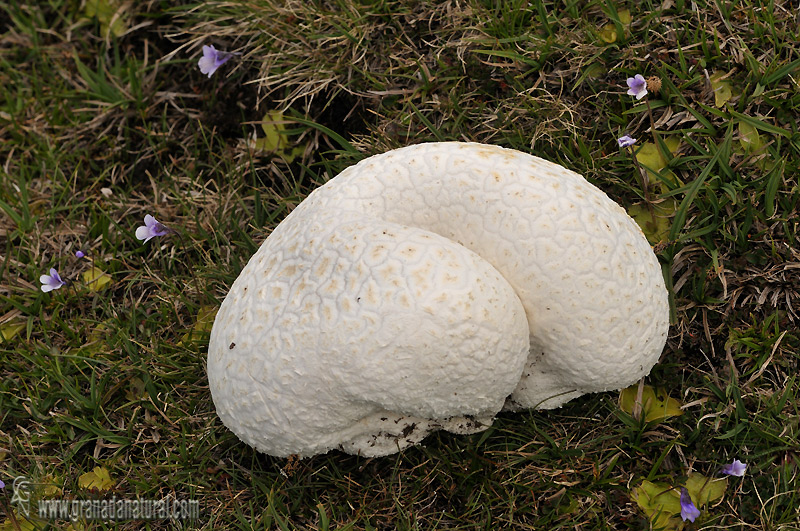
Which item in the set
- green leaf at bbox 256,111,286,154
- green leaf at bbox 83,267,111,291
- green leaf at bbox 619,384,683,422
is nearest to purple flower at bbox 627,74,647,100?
green leaf at bbox 619,384,683,422

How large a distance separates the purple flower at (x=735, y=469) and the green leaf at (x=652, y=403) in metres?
0.28

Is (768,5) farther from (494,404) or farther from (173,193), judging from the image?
(173,193)

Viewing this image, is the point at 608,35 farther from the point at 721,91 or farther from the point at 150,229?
the point at 150,229

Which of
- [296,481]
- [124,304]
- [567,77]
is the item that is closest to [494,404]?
[296,481]

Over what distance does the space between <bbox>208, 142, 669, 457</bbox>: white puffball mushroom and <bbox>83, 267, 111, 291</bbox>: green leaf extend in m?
1.29

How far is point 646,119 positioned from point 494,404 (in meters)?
1.61

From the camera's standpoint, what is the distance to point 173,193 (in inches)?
163

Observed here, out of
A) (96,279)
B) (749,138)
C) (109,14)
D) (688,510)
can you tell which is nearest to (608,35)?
(749,138)

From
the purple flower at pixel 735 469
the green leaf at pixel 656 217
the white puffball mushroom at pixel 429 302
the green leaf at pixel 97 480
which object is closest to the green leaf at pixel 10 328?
the green leaf at pixel 97 480

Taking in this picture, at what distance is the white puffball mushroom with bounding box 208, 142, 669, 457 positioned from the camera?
2551 millimetres

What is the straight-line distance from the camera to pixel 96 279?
3.89 m

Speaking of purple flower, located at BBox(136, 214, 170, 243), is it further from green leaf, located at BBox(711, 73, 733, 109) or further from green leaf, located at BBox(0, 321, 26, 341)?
green leaf, located at BBox(711, 73, 733, 109)

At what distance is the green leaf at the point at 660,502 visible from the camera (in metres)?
2.95

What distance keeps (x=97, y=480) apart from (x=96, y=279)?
1.06m
